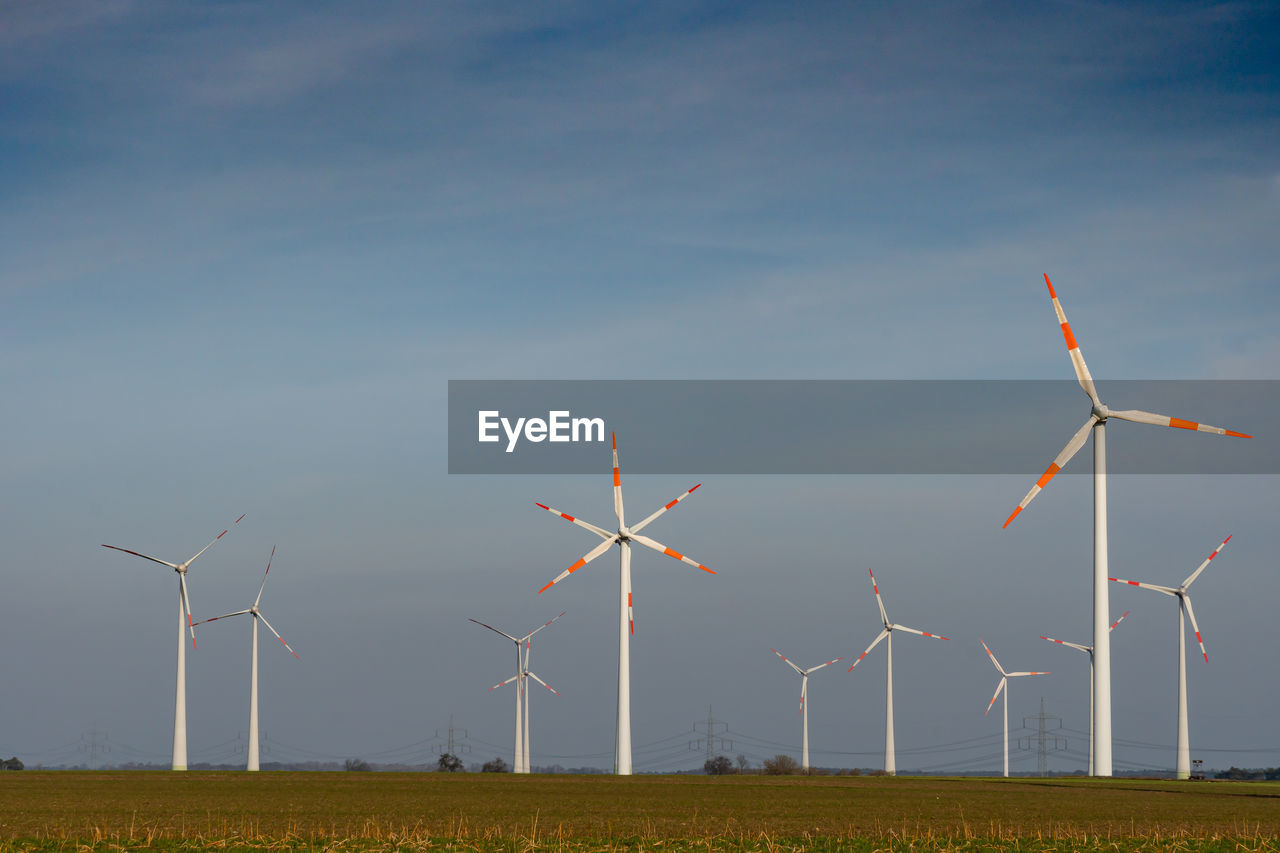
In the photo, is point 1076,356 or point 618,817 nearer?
point 618,817

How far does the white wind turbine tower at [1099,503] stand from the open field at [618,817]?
14.1 feet

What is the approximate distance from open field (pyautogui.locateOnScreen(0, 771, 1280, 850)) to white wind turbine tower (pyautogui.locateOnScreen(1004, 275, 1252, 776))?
14.1ft

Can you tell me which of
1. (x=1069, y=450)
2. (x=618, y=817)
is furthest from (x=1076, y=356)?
(x=618, y=817)

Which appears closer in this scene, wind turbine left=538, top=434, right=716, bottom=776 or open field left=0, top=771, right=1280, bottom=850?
open field left=0, top=771, right=1280, bottom=850

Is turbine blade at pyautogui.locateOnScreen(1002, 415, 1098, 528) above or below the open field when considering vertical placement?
above

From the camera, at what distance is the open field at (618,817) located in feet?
134

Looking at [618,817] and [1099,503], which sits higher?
[1099,503]

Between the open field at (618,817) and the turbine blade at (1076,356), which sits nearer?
the open field at (618,817)

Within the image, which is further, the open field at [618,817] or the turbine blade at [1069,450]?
the turbine blade at [1069,450]

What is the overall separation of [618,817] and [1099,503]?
46.3 metres

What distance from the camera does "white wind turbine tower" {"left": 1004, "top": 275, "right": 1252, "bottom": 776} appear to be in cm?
8469

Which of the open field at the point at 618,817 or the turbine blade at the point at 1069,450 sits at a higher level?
the turbine blade at the point at 1069,450

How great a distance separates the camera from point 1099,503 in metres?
87.8

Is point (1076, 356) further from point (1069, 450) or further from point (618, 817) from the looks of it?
point (618, 817)
